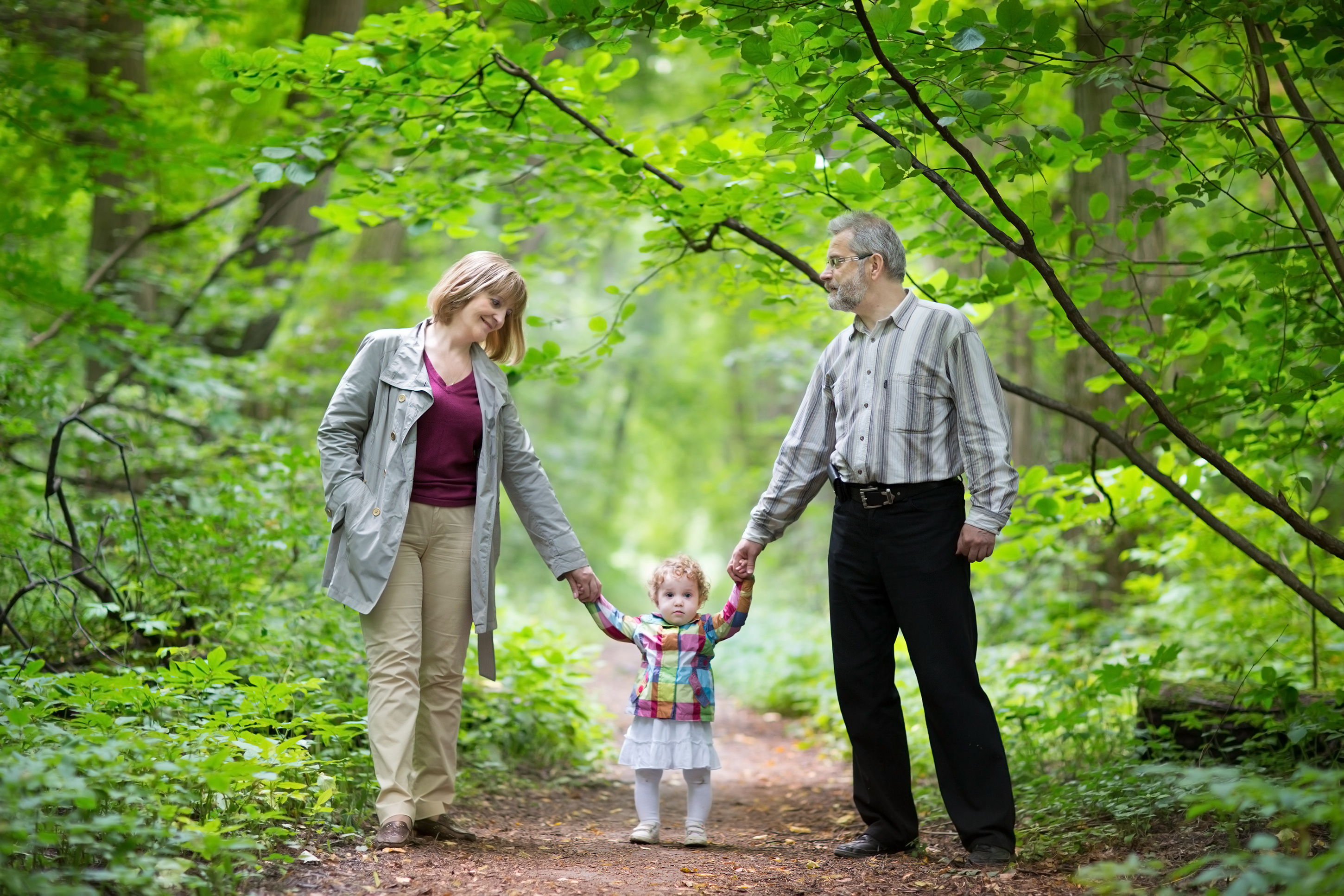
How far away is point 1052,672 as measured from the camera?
19.1ft

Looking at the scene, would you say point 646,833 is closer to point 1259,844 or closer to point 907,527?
point 907,527

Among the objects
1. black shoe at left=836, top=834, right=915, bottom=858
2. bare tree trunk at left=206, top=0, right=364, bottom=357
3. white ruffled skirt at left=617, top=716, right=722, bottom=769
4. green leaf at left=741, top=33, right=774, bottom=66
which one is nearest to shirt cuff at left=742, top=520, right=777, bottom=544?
white ruffled skirt at left=617, top=716, right=722, bottom=769

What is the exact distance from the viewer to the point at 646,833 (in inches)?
161

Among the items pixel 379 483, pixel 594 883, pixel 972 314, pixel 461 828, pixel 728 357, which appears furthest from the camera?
pixel 728 357

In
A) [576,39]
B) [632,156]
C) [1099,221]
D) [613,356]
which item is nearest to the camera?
[576,39]

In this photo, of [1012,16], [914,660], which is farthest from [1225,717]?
[1012,16]

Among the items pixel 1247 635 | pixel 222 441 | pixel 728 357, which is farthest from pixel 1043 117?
pixel 222 441

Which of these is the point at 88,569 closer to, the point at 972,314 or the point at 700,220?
the point at 700,220

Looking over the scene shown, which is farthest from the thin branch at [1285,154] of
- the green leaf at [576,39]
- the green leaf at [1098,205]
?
the green leaf at [576,39]

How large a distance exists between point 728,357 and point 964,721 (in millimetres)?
7280

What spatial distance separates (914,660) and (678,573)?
3.19 feet

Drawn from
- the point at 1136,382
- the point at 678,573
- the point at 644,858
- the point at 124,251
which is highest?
the point at 124,251

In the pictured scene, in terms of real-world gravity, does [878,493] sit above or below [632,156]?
below

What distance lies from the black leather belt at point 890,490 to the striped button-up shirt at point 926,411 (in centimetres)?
2
